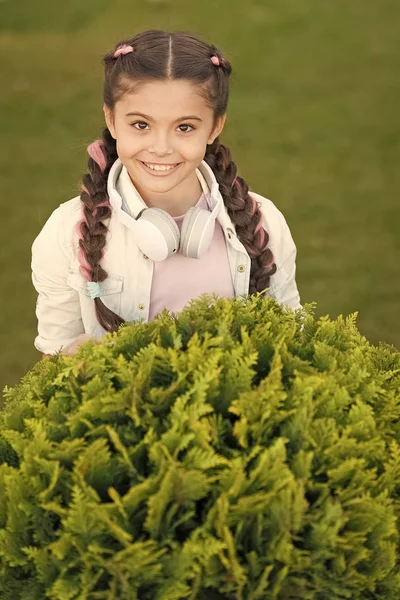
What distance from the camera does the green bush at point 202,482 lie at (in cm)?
199

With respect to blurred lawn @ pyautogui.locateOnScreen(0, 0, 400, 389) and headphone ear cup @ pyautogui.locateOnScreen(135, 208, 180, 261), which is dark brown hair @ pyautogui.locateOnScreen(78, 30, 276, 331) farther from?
blurred lawn @ pyautogui.locateOnScreen(0, 0, 400, 389)

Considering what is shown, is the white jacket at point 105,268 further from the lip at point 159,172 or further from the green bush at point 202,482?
the green bush at point 202,482

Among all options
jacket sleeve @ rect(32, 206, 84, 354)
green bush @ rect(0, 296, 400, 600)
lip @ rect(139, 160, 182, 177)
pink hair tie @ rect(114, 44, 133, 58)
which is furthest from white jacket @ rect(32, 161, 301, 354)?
green bush @ rect(0, 296, 400, 600)

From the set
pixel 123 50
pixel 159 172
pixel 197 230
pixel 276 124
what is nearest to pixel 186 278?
pixel 197 230

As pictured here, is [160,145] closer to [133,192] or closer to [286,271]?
[133,192]

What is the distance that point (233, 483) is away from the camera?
6.60 ft

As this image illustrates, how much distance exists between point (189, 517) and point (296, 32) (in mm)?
7971

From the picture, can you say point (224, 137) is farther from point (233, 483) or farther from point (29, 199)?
point (233, 483)

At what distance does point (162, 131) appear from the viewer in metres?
3.13

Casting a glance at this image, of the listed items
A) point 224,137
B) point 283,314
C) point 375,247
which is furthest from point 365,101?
point 283,314

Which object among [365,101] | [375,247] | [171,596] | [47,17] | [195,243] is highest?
[47,17]

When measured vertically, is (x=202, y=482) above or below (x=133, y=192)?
below

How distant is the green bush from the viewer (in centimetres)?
199

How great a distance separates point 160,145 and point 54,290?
0.70 m
